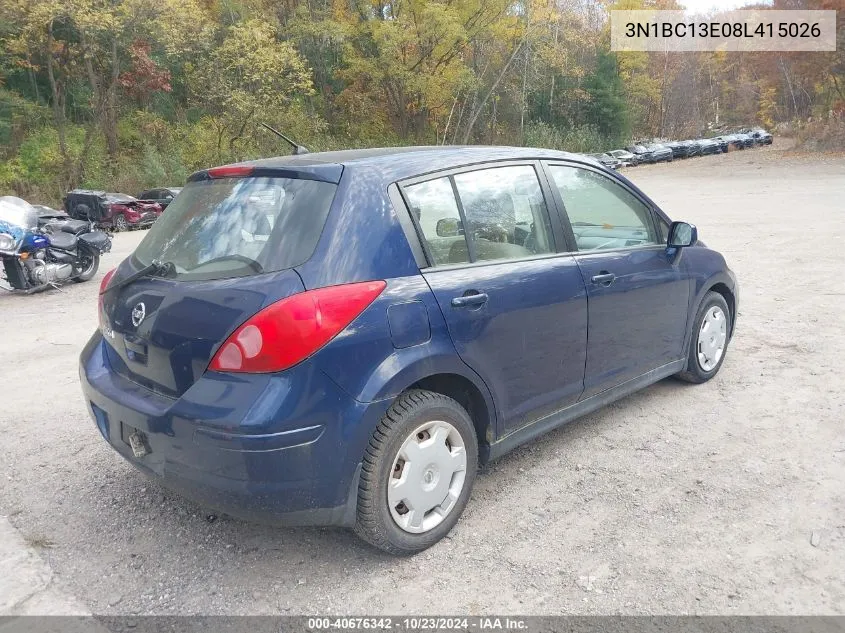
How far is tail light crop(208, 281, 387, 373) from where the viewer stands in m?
2.51

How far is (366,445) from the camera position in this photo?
2.68 metres

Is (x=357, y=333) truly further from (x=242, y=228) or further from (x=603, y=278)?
(x=603, y=278)

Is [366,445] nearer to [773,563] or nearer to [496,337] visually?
[496,337]

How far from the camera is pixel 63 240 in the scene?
10.1 m

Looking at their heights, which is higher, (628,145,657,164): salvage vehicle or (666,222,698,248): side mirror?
(628,145,657,164): salvage vehicle

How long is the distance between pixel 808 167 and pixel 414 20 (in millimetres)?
21736

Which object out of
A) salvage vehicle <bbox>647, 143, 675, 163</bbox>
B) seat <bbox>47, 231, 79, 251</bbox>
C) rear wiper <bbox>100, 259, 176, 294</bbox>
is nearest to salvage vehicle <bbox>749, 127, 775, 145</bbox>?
salvage vehicle <bbox>647, 143, 675, 163</bbox>

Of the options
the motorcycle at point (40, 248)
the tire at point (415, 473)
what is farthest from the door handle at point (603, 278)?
the motorcycle at point (40, 248)

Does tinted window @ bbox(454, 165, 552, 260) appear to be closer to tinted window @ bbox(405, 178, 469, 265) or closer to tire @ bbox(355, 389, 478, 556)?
tinted window @ bbox(405, 178, 469, 265)

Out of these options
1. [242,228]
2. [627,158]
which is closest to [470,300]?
[242,228]

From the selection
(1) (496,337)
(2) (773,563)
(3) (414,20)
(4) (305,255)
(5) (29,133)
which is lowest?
(2) (773,563)

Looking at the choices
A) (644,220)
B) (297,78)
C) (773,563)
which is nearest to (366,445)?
(773,563)

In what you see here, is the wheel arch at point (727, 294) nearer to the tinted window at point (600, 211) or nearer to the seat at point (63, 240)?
the tinted window at point (600, 211)

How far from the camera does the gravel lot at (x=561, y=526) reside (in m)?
2.66
